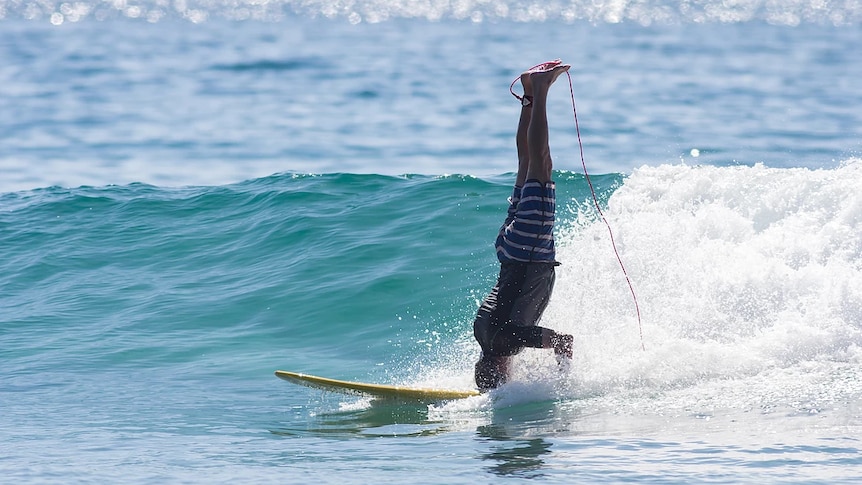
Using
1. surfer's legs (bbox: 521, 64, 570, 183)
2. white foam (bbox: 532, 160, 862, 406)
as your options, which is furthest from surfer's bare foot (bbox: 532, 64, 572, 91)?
white foam (bbox: 532, 160, 862, 406)

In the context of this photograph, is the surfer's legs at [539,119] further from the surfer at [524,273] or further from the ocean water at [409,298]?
the ocean water at [409,298]

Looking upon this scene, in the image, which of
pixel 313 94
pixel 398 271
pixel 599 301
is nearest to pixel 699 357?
pixel 599 301

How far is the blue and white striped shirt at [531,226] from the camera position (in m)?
7.18

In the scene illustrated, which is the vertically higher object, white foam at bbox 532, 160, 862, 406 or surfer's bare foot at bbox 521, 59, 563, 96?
surfer's bare foot at bbox 521, 59, 563, 96

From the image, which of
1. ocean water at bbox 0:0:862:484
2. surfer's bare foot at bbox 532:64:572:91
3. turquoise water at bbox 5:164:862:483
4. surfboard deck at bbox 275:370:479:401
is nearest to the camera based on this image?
turquoise water at bbox 5:164:862:483

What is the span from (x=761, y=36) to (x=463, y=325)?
4253 cm

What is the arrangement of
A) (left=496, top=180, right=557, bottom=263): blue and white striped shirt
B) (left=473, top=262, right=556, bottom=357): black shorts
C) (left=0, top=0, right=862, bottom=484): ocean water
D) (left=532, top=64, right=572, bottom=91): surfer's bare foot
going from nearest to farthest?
(left=0, top=0, right=862, bottom=484): ocean water
(left=532, top=64, right=572, bottom=91): surfer's bare foot
(left=496, top=180, right=557, bottom=263): blue and white striped shirt
(left=473, top=262, right=556, bottom=357): black shorts

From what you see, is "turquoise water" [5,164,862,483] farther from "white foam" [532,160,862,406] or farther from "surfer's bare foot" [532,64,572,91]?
"surfer's bare foot" [532,64,572,91]

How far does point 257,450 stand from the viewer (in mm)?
6844

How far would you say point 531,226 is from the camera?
723 cm

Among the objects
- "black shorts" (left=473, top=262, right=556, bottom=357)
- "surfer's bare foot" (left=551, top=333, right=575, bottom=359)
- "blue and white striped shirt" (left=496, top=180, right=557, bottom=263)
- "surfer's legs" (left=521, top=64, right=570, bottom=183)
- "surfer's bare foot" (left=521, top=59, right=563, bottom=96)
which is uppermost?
"surfer's bare foot" (left=521, top=59, right=563, bottom=96)

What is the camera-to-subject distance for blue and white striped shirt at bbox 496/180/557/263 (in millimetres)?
7180

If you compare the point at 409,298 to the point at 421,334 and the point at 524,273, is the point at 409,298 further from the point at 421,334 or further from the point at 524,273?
the point at 524,273

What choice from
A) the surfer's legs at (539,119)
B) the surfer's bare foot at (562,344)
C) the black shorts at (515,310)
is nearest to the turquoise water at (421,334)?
the surfer's bare foot at (562,344)
